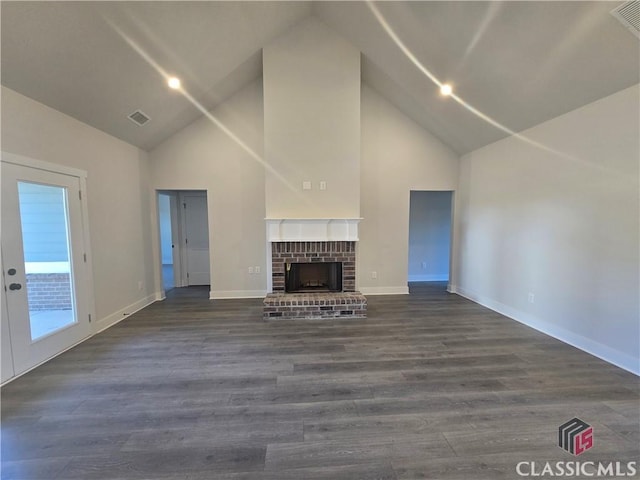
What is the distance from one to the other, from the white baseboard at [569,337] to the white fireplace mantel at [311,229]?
8.08 feet

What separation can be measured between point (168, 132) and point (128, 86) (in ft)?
4.56

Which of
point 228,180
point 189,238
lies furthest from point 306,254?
point 189,238

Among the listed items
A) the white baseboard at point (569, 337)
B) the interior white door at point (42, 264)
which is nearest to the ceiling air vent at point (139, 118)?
the interior white door at point (42, 264)

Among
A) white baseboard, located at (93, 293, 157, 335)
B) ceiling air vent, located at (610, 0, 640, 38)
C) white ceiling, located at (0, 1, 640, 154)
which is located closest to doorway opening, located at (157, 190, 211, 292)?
white baseboard, located at (93, 293, 157, 335)

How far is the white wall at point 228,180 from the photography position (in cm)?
478

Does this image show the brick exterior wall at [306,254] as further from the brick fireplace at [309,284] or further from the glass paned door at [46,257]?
the glass paned door at [46,257]

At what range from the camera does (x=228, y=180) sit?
489 cm

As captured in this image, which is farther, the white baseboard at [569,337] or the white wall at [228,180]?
the white wall at [228,180]

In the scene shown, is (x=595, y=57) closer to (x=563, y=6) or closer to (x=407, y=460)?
(x=563, y=6)

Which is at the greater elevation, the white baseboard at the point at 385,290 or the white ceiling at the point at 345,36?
the white ceiling at the point at 345,36

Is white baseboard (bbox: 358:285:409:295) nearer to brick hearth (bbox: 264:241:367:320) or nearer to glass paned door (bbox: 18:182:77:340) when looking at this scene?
brick hearth (bbox: 264:241:367:320)

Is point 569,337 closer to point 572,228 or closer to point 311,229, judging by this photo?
point 572,228

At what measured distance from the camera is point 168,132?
4.59m

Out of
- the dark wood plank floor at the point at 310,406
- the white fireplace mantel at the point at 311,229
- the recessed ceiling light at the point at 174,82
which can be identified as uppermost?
the recessed ceiling light at the point at 174,82
